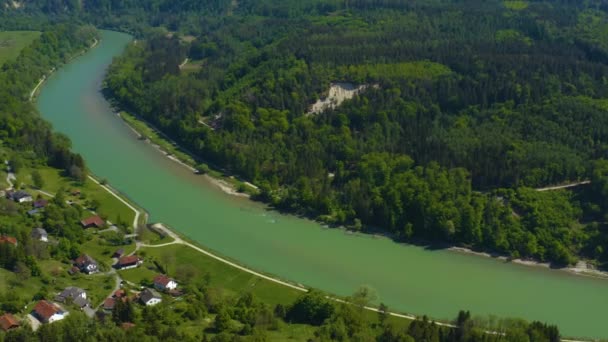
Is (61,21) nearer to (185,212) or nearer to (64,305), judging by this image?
(185,212)

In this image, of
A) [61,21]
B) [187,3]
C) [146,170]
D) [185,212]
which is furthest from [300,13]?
[185,212]

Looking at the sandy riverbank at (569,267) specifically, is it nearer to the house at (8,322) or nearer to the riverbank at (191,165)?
the riverbank at (191,165)

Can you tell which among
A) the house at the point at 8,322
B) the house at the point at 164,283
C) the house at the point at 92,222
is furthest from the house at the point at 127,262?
the house at the point at 8,322

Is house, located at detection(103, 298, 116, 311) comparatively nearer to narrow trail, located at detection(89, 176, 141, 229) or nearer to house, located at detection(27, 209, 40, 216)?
narrow trail, located at detection(89, 176, 141, 229)

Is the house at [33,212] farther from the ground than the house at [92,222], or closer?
farther from the ground

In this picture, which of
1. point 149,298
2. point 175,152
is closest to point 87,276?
point 149,298

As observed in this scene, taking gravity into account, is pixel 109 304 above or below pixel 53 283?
below

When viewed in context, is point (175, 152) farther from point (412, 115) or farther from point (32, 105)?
point (412, 115)
